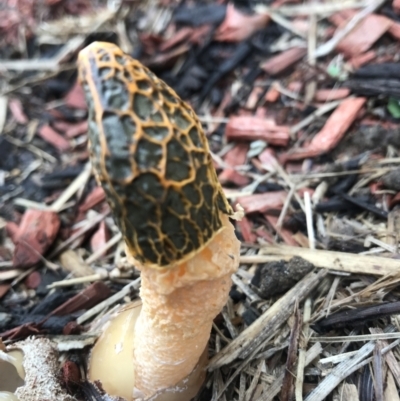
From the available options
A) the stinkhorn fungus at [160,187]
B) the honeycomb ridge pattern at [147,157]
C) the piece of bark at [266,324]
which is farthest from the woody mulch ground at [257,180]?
the honeycomb ridge pattern at [147,157]

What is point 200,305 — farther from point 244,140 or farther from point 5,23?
point 5,23

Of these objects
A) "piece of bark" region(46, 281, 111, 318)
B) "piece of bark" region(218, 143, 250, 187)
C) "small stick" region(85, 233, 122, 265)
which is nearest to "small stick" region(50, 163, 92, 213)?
"small stick" region(85, 233, 122, 265)

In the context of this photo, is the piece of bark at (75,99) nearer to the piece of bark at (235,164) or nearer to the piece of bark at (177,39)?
the piece of bark at (177,39)

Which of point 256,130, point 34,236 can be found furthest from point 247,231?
point 34,236

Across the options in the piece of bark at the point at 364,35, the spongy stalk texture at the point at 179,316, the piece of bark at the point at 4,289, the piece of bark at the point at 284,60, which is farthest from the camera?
the piece of bark at the point at 284,60

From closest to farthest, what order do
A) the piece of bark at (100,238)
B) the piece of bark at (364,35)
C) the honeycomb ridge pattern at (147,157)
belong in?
the honeycomb ridge pattern at (147,157) < the piece of bark at (100,238) < the piece of bark at (364,35)

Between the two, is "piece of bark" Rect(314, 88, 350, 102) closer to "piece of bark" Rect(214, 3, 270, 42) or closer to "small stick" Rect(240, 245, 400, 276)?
"piece of bark" Rect(214, 3, 270, 42)
